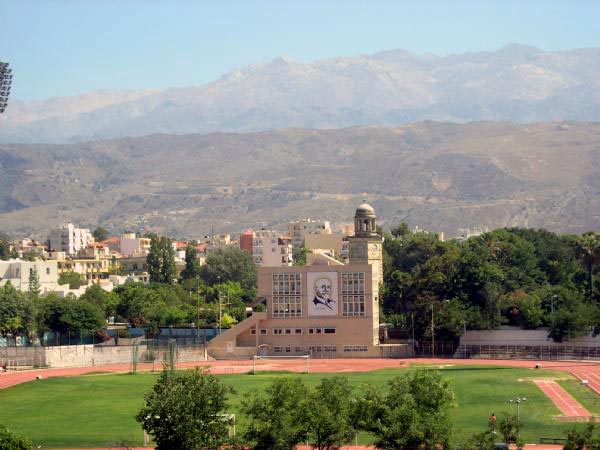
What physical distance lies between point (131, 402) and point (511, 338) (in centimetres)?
4105

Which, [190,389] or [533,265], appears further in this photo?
[533,265]

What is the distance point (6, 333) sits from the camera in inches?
4557

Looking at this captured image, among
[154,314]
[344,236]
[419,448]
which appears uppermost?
[344,236]

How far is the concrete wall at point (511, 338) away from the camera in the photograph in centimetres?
11100

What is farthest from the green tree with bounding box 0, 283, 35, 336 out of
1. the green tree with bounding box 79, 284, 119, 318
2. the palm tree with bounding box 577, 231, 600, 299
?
the palm tree with bounding box 577, 231, 600, 299

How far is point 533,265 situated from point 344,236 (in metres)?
65.5

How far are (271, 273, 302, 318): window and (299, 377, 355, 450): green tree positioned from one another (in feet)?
194

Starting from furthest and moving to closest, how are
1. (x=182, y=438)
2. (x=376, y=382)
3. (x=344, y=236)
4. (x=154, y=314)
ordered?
(x=344, y=236) → (x=154, y=314) → (x=376, y=382) → (x=182, y=438)

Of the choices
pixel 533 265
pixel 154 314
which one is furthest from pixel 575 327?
pixel 154 314

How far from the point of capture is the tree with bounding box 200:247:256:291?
162000 millimetres

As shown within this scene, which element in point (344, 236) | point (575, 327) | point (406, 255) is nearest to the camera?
point (575, 327)

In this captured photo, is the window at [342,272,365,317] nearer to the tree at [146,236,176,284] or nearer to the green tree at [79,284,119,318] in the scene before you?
the green tree at [79,284,119,318]

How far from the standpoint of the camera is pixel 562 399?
254 feet

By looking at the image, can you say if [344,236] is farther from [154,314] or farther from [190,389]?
[190,389]
